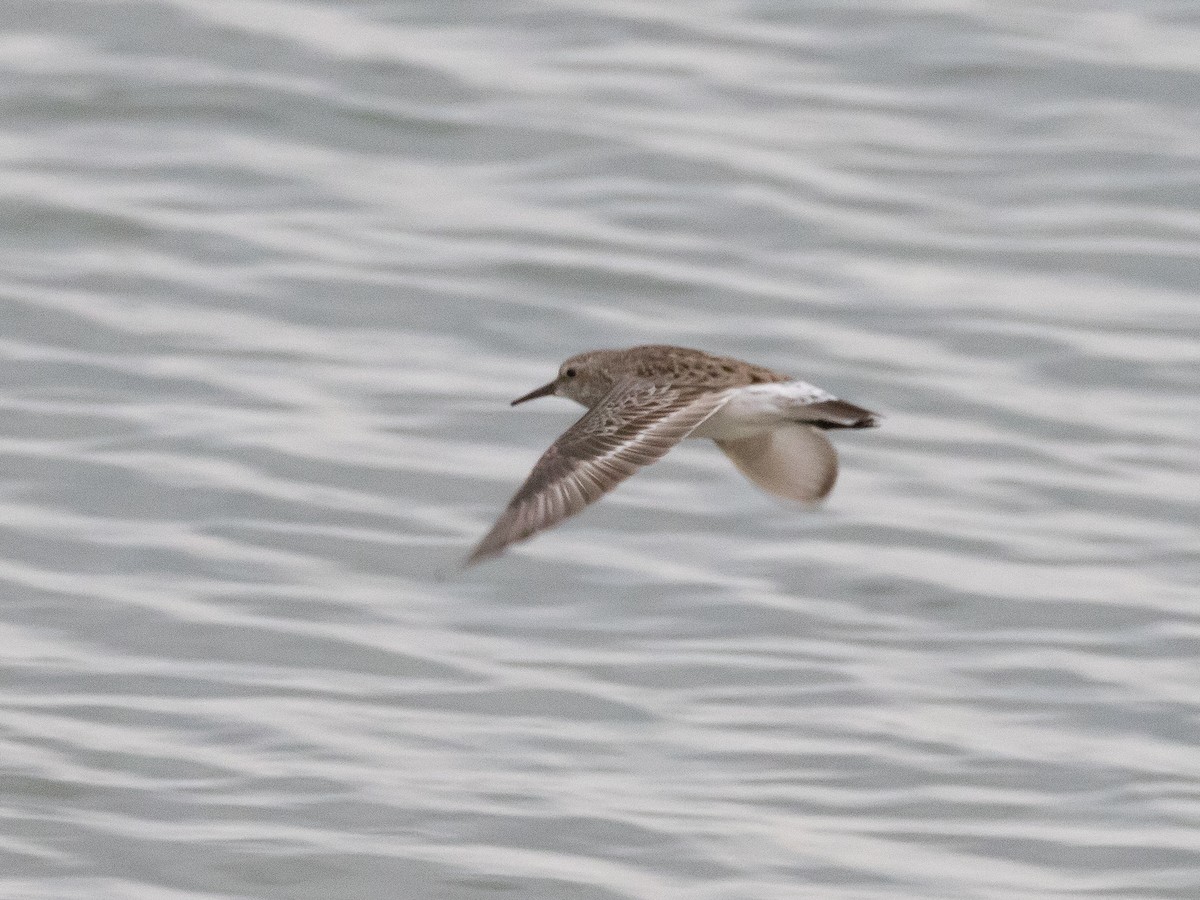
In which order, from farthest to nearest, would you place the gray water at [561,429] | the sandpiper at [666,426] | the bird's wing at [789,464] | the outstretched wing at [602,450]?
the gray water at [561,429] < the bird's wing at [789,464] < the sandpiper at [666,426] < the outstretched wing at [602,450]

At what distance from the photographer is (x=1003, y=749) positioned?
29.9 feet

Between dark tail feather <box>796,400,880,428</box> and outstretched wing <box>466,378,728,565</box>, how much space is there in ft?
0.78

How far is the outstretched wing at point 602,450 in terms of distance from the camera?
248 inches

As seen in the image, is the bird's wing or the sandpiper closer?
the sandpiper

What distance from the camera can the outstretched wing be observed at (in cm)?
629

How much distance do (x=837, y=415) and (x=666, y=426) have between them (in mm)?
477

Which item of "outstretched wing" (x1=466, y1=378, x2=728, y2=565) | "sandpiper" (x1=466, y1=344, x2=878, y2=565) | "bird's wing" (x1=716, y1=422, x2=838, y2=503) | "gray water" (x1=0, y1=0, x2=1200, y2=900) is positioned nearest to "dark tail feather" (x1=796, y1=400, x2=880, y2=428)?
"sandpiper" (x1=466, y1=344, x2=878, y2=565)

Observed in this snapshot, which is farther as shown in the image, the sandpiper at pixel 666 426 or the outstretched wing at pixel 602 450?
the sandpiper at pixel 666 426

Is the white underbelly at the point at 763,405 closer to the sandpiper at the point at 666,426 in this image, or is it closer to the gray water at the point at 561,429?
the sandpiper at the point at 666,426

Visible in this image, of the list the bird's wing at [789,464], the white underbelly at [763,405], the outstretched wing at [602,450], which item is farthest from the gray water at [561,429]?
the outstretched wing at [602,450]

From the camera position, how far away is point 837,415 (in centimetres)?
713

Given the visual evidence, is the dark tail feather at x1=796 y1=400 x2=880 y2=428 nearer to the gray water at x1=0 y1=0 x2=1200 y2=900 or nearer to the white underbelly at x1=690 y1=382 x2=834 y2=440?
the white underbelly at x1=690 y1=382 x2=834 y2=440

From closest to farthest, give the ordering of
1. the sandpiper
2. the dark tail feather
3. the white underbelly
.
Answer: the sandpiper, the dark tail feather, the white underbelly

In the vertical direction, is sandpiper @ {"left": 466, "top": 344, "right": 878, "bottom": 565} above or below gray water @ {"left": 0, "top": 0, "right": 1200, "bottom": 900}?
above
